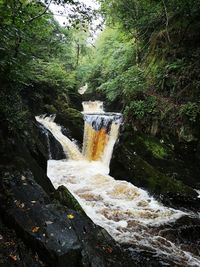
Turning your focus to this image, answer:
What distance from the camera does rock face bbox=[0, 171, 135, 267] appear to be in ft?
10.2

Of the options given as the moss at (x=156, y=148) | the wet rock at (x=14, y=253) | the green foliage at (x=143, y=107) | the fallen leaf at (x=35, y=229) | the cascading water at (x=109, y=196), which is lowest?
the cascading water at (x=109, y=196)

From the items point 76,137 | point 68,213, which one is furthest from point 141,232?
point 76,137

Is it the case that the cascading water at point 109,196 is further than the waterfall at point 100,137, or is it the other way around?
the waterfall at point 100,137

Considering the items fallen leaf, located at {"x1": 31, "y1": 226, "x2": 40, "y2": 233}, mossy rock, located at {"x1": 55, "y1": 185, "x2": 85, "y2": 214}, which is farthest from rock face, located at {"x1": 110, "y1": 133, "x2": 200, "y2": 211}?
fallen leaf, located at {"x1": 31, "y1": 226, "x2": 40, "y2": 233}

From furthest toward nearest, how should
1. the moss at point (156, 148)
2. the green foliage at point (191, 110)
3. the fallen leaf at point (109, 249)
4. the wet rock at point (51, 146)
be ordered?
the wet rock at point (51, 146)
the moss at point (156, 148)
the green foliage at point (191, 110)
the fallen leaf at point (109, 249)

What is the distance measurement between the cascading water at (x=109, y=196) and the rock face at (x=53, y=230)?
138 centimetres

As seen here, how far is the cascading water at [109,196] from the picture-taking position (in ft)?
16.0

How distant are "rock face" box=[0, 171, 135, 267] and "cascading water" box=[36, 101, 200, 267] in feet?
4.54

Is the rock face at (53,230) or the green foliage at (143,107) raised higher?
the green foliage at (143,107)

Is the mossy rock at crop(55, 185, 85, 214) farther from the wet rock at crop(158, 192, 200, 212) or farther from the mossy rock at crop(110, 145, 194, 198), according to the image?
the mossy rock at crop(110, 145, 194, 198)

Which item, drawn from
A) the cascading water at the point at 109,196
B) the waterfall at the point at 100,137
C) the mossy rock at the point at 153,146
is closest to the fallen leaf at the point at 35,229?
the cascading water at the point at 109,196

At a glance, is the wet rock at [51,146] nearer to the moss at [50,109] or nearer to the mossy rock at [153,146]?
the moss at [50,109]

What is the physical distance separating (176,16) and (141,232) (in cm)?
890

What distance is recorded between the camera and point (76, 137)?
40.2ft
